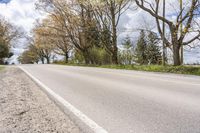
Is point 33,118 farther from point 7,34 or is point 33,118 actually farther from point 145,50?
point 7,34

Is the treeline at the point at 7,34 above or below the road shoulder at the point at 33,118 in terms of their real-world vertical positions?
above

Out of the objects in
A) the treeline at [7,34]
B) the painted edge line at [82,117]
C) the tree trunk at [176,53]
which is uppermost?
the treeline at [7,34]

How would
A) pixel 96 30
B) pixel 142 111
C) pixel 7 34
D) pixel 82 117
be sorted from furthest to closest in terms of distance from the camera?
pixel 7 34, pixel 96 30, pixel 142 111, pixel 82 117

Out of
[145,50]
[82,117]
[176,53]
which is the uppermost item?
[145,50]

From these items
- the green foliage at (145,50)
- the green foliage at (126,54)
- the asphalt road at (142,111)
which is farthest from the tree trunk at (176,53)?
the green foliage at (145,50)

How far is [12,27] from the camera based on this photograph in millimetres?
74438

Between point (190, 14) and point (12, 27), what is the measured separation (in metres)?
60.1

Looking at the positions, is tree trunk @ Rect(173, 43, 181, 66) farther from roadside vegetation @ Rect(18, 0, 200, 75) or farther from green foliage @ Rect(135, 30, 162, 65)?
green foliage @ Rect(135, 30, 162, 65)

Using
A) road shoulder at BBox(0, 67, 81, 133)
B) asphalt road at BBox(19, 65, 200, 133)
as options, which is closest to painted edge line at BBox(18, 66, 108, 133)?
asphalt road at BBox(19, 65, 200, 133)

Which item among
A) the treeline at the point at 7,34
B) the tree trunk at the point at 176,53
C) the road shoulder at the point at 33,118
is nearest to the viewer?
the road shoulder at the point at 33,118

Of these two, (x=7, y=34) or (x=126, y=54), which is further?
(x=7, y=34)

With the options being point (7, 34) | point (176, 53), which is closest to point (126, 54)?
point (176, 53)

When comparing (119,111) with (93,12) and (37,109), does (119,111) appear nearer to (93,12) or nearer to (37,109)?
(37,109)

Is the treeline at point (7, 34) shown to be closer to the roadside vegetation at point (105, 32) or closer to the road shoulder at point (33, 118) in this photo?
the roadside vegetation at point (105, 32)
